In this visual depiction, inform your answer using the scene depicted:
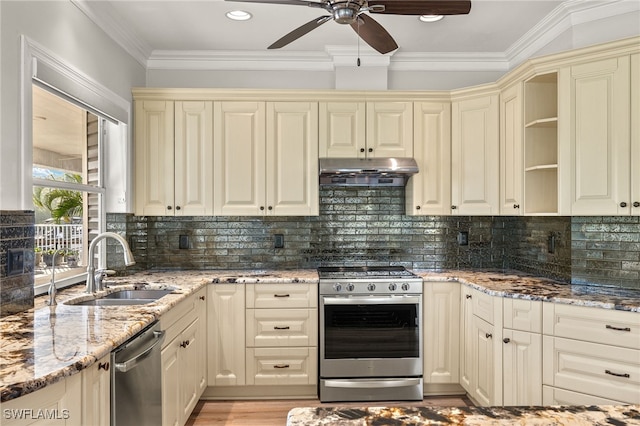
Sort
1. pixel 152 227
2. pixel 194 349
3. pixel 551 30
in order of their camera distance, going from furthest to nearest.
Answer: pixel 152 227, pixel 551 30, pixel 194 349

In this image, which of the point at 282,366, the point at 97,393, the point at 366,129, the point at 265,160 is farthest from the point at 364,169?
the point at 97,393

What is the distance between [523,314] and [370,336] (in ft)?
3.52

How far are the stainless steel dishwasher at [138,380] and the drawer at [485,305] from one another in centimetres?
198

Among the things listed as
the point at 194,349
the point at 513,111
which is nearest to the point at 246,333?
the point at 194,349

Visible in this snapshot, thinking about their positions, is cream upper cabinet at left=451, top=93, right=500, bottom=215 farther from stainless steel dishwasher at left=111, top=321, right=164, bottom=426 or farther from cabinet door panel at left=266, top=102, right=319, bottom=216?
stainless steel dishwasher at left=111, top=321, right=164, bottom=426

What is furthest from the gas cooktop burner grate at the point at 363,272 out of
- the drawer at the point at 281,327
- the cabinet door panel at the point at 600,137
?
the cabinet door panel at the point at 600,137

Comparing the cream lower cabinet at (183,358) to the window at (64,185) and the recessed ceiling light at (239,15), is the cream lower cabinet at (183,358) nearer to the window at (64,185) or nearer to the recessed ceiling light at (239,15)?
the window at (64,185)

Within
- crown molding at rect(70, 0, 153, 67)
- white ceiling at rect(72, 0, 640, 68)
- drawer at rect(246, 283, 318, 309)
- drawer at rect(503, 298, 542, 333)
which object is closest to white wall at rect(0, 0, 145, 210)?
crown molding at rect(70, 0, 153, 67)

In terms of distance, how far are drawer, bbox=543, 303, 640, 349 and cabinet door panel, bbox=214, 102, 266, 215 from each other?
7.12 feet

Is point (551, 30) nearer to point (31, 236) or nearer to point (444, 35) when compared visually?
point (444, 35)

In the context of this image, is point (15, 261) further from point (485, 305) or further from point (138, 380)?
point (485, 305)

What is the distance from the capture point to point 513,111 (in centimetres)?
312

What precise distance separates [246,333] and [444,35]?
8.94 ft

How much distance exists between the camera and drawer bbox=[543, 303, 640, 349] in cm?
220
